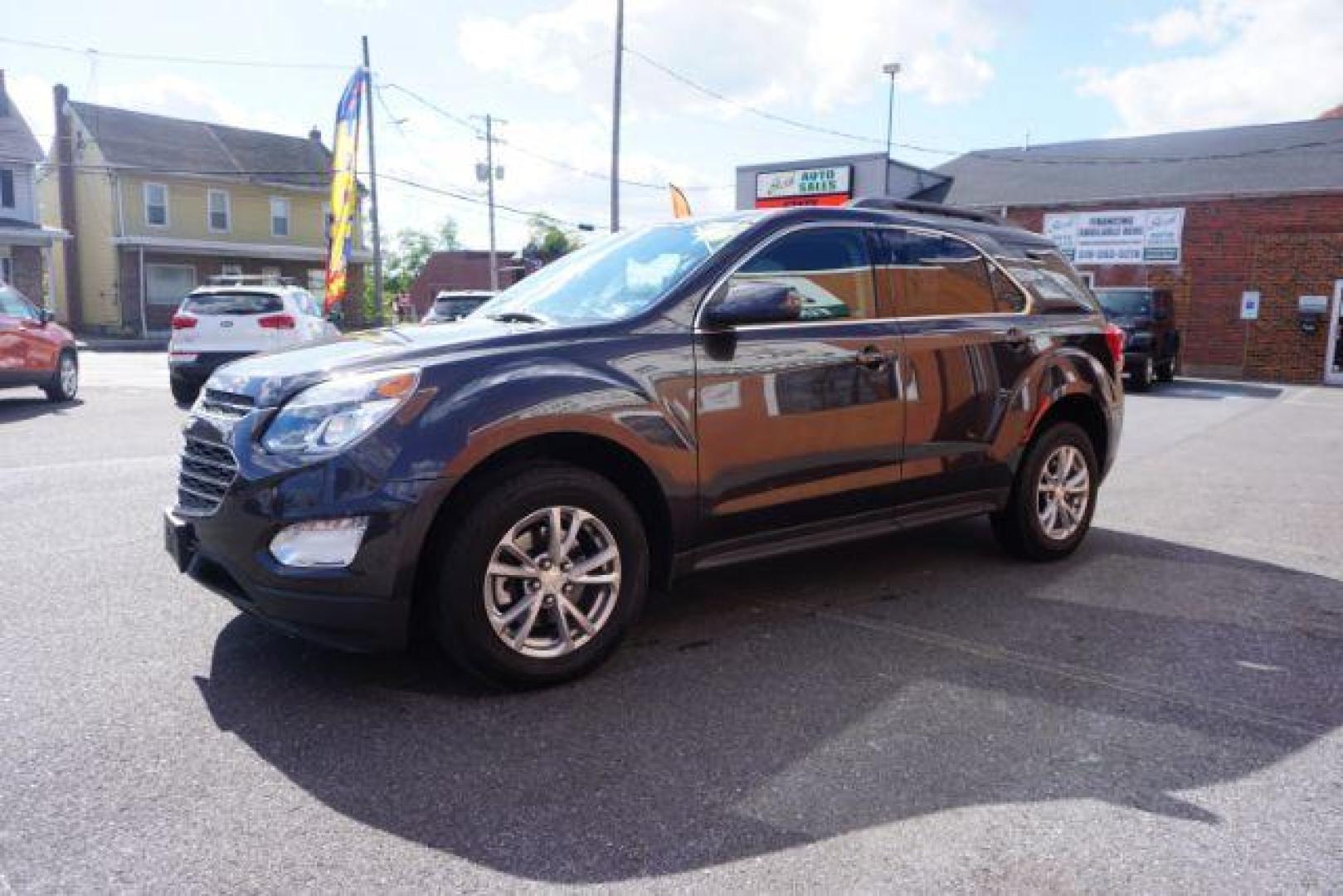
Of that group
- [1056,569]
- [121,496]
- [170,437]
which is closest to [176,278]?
[170,437]

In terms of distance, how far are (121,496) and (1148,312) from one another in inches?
684

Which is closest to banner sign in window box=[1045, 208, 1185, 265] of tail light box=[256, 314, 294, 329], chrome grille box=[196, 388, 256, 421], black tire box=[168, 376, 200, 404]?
tail light box=[256, 314, 294, 329]

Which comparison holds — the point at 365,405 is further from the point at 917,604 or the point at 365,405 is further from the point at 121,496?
the point at 121,496

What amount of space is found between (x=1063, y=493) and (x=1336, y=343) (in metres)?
22.2

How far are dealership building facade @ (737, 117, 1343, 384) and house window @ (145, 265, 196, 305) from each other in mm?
21432

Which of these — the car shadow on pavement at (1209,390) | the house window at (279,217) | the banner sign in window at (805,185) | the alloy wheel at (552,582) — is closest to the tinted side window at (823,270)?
the alloy wheel at (552,582)

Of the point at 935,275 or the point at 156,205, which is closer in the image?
the point at 935,275

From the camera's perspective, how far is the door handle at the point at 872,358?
438 centimetres

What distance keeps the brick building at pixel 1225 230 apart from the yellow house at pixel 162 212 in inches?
990

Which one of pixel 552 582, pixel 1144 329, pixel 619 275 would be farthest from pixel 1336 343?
pixel 552 582

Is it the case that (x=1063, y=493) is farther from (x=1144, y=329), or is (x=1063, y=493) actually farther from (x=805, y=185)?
(x=805, y=185)

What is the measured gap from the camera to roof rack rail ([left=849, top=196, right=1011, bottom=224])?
4.86m

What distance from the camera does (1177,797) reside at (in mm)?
2881

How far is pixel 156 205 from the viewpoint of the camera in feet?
118
